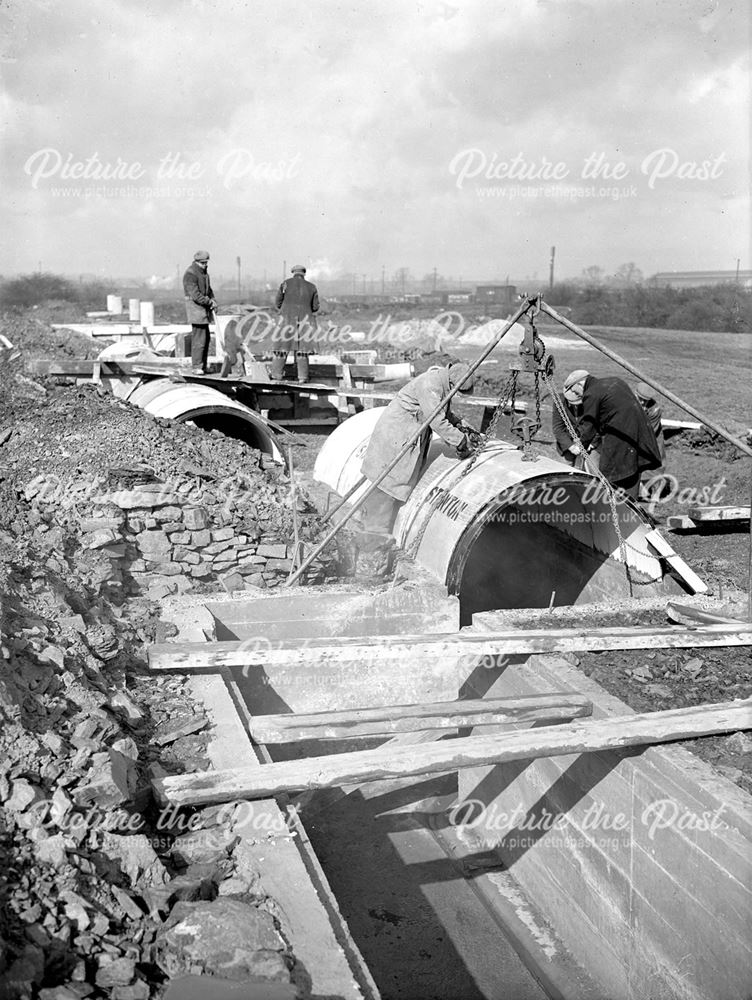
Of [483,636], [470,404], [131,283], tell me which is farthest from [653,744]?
[131,283]

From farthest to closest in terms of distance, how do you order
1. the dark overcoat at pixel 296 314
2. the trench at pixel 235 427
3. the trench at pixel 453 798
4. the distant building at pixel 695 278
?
1. the distant building at pixel 695 278
2. the dark overcoat at pixel 296 314
3. the trench at pixel 235 427
4. the trench at pixel 453 798

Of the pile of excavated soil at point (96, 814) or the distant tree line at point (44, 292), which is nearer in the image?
the pile of excavated soil at point (96, 814)

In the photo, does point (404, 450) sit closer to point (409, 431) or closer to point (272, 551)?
point (409, 431)

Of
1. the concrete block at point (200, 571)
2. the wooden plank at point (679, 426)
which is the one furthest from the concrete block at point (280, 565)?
the wooden plank at point (679, 426)

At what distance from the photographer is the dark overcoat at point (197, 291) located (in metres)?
13.2

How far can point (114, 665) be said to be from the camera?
5914mm

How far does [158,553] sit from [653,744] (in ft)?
15.3

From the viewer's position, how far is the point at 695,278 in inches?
1527

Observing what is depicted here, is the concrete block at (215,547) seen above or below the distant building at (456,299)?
below

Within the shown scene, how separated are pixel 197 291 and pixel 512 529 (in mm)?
6311

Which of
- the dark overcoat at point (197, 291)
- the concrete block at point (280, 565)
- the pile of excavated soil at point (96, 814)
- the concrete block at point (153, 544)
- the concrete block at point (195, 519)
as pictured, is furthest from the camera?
the dark overcoat at point (197, 291)

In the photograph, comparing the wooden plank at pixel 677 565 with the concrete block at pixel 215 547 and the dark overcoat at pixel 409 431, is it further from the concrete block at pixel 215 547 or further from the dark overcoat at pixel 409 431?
the concrete block at pixel 215 547

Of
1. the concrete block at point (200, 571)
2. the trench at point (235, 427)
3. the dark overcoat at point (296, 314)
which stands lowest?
the concrete block at point (200, 571)

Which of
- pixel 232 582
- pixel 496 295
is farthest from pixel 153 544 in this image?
pixel 496 295
